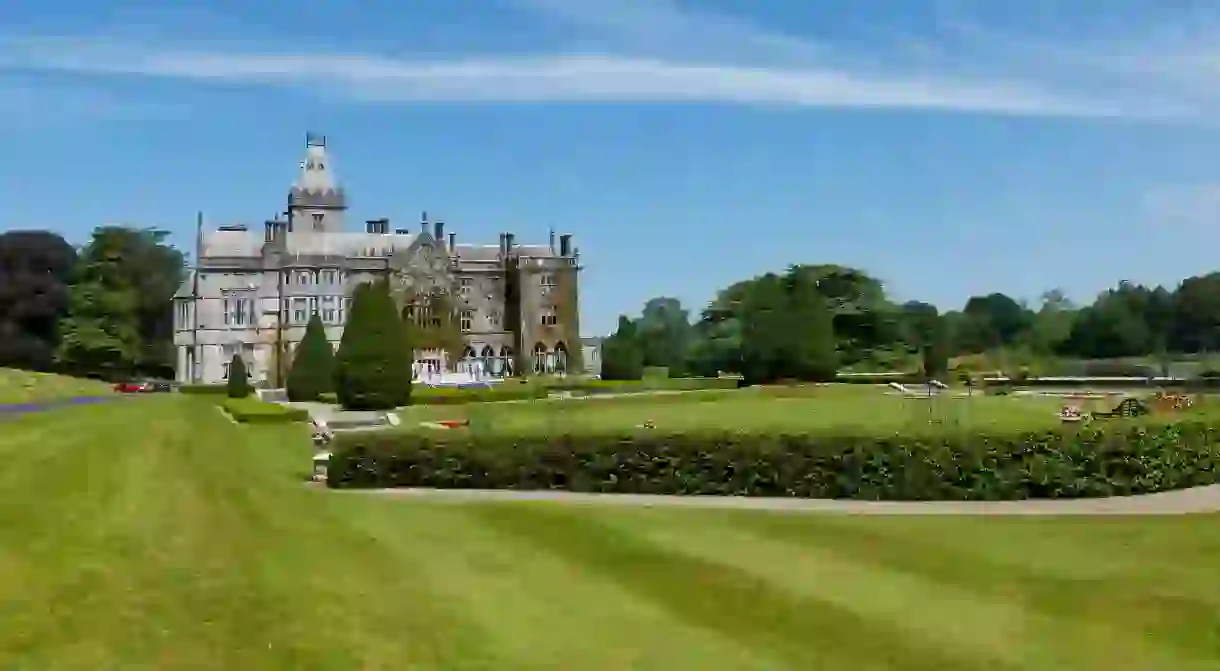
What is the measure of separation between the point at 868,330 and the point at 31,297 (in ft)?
200

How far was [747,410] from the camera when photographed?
1487 inches

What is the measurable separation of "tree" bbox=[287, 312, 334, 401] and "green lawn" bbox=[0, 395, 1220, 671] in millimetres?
34467

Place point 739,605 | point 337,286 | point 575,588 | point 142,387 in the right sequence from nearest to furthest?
1. point 739,605
2. point 575,588
3. point 142,387
4. point 337,286

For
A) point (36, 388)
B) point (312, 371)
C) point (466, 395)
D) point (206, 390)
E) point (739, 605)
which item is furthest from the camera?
point (206, 390)

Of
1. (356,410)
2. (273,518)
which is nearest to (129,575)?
(273,518)

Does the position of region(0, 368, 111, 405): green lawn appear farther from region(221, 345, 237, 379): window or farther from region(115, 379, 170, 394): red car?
region(221, 345, 237, 379): window

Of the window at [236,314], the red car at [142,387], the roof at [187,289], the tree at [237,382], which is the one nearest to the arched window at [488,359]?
the window at [236,314]

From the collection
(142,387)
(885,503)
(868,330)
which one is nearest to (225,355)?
(142,387)

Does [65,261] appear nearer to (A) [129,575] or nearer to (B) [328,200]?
(B) [328,200]

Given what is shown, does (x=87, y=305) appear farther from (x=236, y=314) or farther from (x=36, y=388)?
(x=36, y=388)

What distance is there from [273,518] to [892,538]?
7227 mm

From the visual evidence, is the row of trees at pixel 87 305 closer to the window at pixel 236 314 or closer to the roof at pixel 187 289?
the roof at pixel 187 289

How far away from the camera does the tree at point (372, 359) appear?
133ft

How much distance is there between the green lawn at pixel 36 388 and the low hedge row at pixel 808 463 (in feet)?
108
